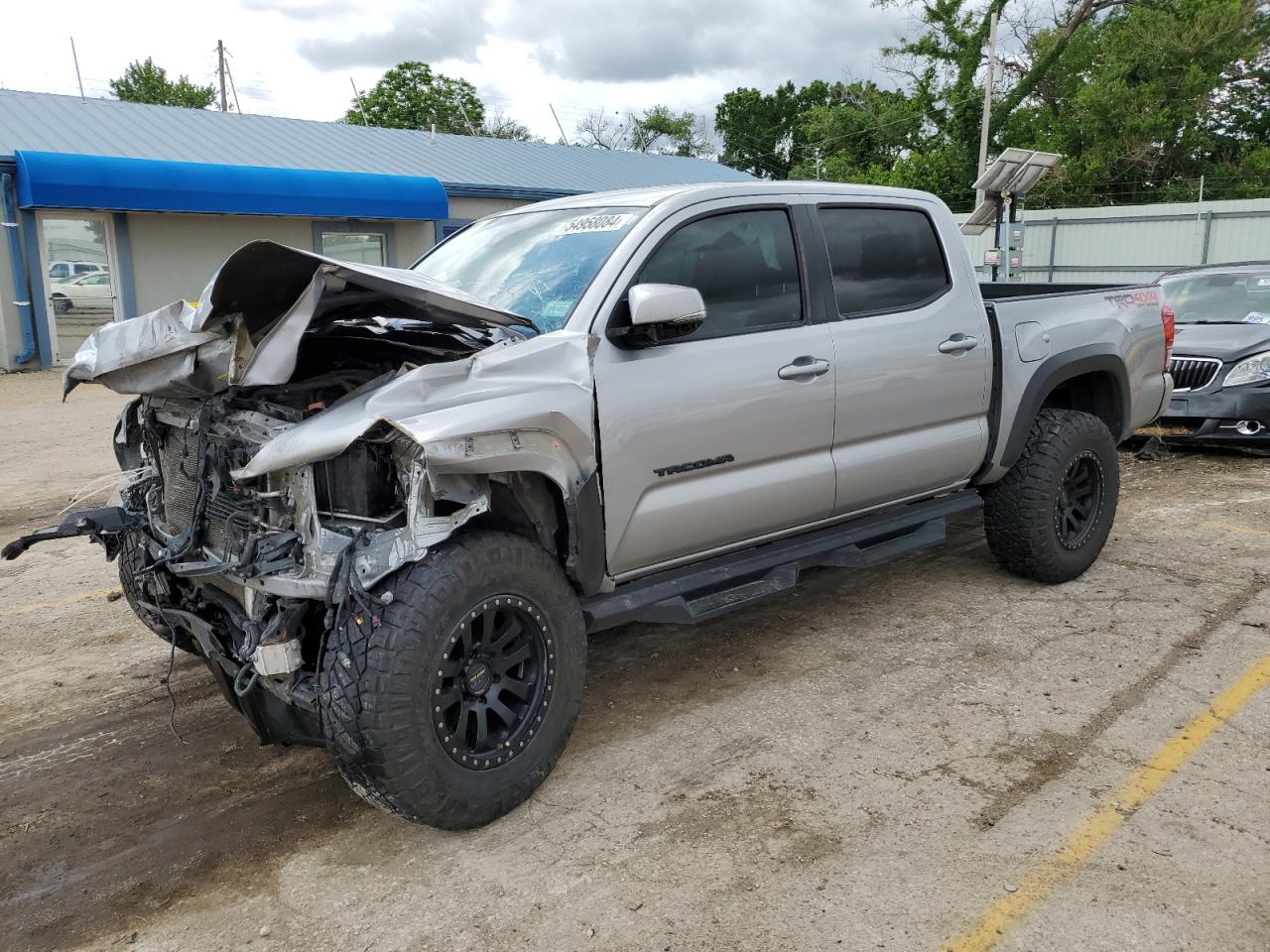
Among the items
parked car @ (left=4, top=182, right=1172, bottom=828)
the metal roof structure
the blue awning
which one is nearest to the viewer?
parked car @ (left=4, top=182, right=1172, bottom=828)

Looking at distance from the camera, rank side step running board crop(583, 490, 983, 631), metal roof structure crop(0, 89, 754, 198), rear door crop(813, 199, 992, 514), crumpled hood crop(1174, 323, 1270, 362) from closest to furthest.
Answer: side step running board crop(583, 490, 983, 631) < rear door crop(813, 199, 992, 514) < crumpled hood crop(1174, 323, 1270, 362) < metal roof structure crop(0, 89, 754, 198)

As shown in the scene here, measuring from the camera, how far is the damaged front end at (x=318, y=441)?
310 cm

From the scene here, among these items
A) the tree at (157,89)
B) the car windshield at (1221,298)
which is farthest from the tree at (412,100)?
the car windshield at (1221,298)

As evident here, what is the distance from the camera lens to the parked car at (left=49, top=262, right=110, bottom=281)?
1731cm

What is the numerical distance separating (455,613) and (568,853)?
834mm

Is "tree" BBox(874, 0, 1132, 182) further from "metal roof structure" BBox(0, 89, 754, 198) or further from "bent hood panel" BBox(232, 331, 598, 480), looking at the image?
"bent hood panel" BBox(232, 331, 598, 480)

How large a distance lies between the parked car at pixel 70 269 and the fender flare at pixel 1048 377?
1693cm

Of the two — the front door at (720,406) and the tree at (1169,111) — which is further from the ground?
the tree at (1169,111)

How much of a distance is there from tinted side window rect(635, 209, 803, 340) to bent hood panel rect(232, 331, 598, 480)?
0.57m

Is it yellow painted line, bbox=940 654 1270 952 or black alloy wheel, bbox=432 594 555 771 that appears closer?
yellow painted line, bbox=940 654 1270 952

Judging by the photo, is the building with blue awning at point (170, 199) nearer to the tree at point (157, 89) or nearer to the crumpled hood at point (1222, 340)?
the crumpled hood at point (1222, 340)

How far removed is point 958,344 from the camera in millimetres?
4879

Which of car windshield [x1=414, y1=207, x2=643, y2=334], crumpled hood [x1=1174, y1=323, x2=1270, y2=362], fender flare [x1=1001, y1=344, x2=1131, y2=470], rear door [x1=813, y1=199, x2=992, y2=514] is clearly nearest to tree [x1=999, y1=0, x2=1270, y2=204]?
crumpled hood [x1=1174, y1=323, x2=1270, y2=362]

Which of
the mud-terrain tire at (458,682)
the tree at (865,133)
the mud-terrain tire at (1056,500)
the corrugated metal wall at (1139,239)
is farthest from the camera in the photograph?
the tree at (865,133)
